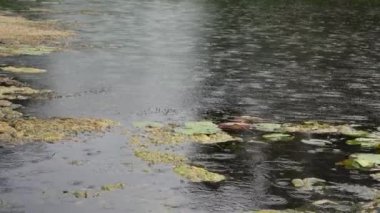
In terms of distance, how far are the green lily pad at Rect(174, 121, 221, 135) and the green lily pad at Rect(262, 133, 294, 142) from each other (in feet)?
3.72

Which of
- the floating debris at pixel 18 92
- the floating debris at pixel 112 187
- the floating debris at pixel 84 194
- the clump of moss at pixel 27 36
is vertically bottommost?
the clump of moss at pixel 27 36

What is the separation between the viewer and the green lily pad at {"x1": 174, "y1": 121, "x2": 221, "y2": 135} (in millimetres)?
14617

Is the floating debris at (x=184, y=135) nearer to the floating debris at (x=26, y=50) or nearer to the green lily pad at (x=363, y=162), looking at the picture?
the green lily pad at (x=363, y=162)

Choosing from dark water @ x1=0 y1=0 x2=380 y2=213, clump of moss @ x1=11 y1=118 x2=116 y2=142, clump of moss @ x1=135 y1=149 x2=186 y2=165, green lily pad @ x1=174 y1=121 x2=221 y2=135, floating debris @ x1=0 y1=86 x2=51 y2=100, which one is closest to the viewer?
dark water @ x1=0 y1=0 x2=380 y2=213

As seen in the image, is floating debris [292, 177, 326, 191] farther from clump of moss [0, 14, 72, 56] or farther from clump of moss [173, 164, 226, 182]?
clump of moss [0, 14, 72, 56]

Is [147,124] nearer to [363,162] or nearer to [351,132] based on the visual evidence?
[351,132]

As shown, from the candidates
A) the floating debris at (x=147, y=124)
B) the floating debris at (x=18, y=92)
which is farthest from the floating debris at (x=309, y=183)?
the floating debris at (x=18, y=92)

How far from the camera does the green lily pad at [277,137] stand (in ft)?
46.8

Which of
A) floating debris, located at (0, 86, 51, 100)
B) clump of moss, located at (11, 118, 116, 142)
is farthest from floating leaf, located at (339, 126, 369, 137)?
floating debris, located at (0, 86, 51, 100)

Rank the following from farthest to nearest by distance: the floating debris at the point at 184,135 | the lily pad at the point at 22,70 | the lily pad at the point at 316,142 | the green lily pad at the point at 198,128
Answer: the lily pad at the point at 22,70, the green lily pad at the point at 198,128, the lily pad at the point at 316,142, the floating debris at the point at 184,135

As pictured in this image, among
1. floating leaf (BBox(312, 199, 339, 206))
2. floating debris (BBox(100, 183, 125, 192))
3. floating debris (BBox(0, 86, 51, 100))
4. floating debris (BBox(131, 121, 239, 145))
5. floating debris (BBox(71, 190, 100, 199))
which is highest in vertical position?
floating leaf (BBox(312, 199, 339, 206))

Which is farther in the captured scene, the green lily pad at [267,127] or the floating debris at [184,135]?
the green lily pad at [267,127]

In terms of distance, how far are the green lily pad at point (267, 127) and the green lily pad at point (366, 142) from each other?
1.69 metres

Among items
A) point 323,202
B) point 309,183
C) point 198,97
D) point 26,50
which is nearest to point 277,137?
point 309,183
